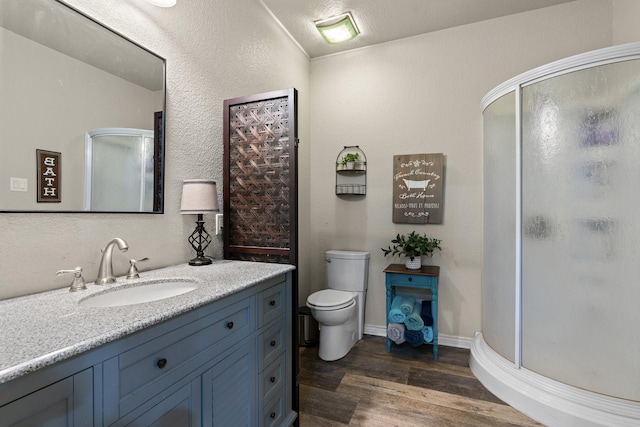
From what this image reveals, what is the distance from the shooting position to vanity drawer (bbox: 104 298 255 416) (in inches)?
29.6

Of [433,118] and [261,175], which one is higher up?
[433,118]

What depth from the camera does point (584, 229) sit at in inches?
65.3

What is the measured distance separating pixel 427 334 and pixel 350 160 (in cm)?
171

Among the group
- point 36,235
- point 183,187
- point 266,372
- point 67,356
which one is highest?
point 183,187

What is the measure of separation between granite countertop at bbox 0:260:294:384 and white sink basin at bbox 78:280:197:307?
0.08ft

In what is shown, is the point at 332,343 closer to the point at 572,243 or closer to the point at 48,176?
the point at 572,243

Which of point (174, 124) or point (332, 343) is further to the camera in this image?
point (332, 343)

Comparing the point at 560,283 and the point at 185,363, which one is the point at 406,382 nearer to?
the point at 560,283

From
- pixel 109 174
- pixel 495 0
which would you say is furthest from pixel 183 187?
pixel 495 0

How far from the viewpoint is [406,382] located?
2.04 m

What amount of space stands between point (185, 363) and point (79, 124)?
3.44 feet

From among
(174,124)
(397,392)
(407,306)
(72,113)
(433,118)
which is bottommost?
(397,392)

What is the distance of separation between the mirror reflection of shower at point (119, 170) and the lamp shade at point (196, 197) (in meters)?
0.16

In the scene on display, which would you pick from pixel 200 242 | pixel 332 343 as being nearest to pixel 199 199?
pixel 200 242
